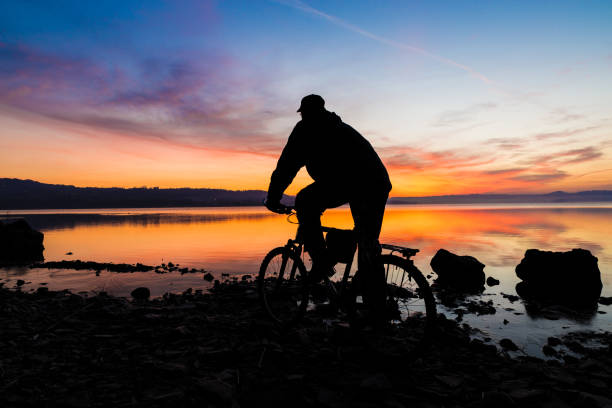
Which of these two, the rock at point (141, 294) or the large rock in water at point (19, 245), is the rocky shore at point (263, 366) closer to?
the rock at point (141, 294)

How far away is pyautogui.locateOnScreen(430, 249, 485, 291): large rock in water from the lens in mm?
12016

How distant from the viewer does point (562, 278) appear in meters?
11.0

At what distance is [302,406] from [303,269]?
8.72 ft

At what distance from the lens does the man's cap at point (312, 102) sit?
16.0 feet

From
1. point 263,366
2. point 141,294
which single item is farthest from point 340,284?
point 141,294

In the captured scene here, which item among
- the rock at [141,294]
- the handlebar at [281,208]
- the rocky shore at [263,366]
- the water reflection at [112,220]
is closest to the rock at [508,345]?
the rocky shore at [263,366]

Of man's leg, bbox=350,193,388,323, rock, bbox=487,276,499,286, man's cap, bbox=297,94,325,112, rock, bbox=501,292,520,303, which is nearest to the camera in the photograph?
man's leg, bbox=350,193,388,323

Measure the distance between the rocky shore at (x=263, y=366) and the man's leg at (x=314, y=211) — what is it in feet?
4.77

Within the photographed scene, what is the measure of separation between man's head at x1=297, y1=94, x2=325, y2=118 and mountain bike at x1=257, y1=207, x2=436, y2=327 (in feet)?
6.00

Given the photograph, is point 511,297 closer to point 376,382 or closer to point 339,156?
point 376,382

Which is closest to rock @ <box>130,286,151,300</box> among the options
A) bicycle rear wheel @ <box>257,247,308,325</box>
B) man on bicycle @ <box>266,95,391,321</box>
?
bicycle rear wheel @ <box>257,247,308,325</box>

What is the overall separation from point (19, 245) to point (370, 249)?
81.2 ft

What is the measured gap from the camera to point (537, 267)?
38.5 ft

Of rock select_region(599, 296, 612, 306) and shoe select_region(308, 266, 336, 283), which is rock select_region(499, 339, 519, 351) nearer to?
shoe select_region(308, 266, 336, 283)
